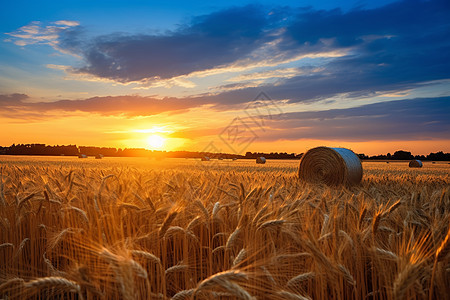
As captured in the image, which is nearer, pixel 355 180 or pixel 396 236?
pixel 396 236

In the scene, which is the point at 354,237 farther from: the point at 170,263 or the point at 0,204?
the point at 0,204

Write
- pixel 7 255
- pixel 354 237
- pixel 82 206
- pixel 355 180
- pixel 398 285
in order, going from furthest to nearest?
pixel 355 180, pixel 82 206, pixel 7 255, pixel 354 237, pixel 398 285

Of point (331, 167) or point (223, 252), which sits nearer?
point (223, 252)

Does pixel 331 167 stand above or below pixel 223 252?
above

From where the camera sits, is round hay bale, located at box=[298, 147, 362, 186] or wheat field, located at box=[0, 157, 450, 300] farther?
round hay bale, located at box=[298, 147, 362, 186]

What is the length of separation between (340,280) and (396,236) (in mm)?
1063

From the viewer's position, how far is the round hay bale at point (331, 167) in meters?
10.6

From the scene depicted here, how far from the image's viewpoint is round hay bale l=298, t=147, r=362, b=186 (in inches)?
419

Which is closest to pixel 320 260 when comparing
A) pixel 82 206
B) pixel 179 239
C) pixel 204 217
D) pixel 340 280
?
pixel 340 280

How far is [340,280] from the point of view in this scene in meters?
2.30

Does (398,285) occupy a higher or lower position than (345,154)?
lower

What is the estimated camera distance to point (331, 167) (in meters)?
10.9

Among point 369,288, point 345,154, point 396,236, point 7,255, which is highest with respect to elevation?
point 345,154

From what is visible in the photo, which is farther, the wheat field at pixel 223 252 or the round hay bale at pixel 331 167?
the round hay bale at pixel 331 167
